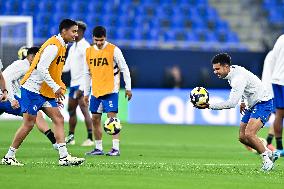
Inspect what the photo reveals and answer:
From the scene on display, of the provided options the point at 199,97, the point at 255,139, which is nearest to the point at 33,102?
the point at 199,97

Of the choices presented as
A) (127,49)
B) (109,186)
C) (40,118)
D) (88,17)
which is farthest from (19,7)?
(109,186)

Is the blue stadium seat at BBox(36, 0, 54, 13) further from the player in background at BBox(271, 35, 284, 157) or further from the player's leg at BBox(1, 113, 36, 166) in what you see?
the player's leg at BBox(1, 113, 36, 166)

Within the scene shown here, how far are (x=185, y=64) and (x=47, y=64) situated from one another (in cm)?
1592

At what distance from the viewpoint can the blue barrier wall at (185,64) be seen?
28312 mm

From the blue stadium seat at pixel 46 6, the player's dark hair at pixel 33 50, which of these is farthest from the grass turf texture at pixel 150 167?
the blue stadium seat at pixel 46 6

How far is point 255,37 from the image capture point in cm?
3222

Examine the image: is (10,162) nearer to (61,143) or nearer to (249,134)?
(61,143)

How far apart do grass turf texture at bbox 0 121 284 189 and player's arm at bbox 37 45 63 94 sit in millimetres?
1160

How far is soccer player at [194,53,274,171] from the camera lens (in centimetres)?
1284

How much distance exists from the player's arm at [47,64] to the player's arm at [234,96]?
2.25 m

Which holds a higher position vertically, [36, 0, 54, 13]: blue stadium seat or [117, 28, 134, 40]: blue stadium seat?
[36, 0, 54, 13]: blue stadium seat

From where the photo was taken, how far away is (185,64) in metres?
28.5

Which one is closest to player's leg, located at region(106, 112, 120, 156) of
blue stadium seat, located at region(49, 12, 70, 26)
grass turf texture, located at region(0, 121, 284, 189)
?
grass turf texture, located at region(0, 121, 284, 189)

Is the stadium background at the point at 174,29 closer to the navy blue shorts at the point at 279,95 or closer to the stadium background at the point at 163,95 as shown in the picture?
the stadium background at the point at 163,95
